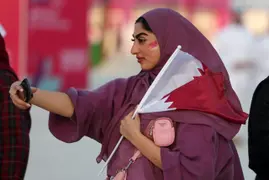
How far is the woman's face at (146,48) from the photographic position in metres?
2.92

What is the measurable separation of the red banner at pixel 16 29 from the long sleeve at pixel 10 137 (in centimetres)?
541

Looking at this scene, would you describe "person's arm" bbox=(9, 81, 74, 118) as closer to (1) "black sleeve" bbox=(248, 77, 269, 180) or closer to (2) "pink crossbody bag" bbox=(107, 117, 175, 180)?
(2) "pink crossbody bag" bbox=(107, 117, 175, 180)

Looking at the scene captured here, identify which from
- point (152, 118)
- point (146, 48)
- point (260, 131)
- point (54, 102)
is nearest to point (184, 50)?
point (146, 48)

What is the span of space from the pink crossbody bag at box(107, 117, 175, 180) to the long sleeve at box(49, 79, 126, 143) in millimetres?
244

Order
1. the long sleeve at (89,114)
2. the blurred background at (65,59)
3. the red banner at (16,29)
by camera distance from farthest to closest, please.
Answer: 1. the red banner at (16,29)
2. the blurred background at (65,59)
3. the long sleeve at (89,114)

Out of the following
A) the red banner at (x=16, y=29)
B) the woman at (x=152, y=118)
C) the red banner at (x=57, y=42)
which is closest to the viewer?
the woman at (x=152, y=118)

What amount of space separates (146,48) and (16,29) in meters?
6.29

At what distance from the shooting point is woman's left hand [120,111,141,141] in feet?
9.25

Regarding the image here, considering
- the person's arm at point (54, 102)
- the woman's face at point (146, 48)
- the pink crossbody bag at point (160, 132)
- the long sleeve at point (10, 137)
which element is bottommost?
the long sleeve at point (10, 137)

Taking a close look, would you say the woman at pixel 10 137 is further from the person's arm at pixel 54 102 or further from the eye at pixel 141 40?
the eye at pixel 141 40

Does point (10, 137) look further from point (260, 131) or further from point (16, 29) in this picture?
point (16, 29)

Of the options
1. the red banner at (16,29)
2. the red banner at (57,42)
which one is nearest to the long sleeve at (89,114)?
the red banner at (16,29)

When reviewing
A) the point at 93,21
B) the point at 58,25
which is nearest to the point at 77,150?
the point at 58,25

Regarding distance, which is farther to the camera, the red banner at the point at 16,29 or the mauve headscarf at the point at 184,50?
the red banner at the point at 16,29
